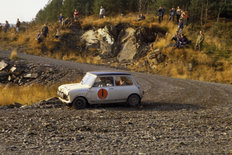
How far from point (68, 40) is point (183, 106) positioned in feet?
75.0

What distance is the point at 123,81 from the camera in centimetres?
1188

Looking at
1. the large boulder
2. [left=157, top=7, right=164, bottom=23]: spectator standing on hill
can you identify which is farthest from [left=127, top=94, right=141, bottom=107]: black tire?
[left=157, top=7, right=164, bottom=23]: spectator standing on hill

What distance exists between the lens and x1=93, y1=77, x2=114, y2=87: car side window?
11.4 m

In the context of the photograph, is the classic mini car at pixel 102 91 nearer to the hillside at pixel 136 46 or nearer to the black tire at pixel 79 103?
the black tire at pixel 79 103

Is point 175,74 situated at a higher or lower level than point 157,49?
lower

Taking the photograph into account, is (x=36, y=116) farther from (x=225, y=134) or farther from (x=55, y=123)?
(x=225, y=134)

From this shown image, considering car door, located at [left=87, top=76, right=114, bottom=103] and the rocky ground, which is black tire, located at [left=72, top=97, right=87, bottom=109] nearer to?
car door, located at [left=87, top=76, right=114, bottom=103]

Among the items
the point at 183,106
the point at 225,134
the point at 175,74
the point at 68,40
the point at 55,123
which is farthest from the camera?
the point at 68,40

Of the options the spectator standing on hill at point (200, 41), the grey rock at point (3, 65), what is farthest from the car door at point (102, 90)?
the spectator standing on hill at point (200, 41)

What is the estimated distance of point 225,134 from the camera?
7980mm

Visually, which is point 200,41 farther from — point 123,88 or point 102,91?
point 102,91

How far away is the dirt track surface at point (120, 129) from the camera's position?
21.4 ft

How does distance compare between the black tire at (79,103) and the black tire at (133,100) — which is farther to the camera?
the black tire at (133,100)

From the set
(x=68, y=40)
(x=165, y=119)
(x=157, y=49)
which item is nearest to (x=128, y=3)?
(x=68, y=40)
